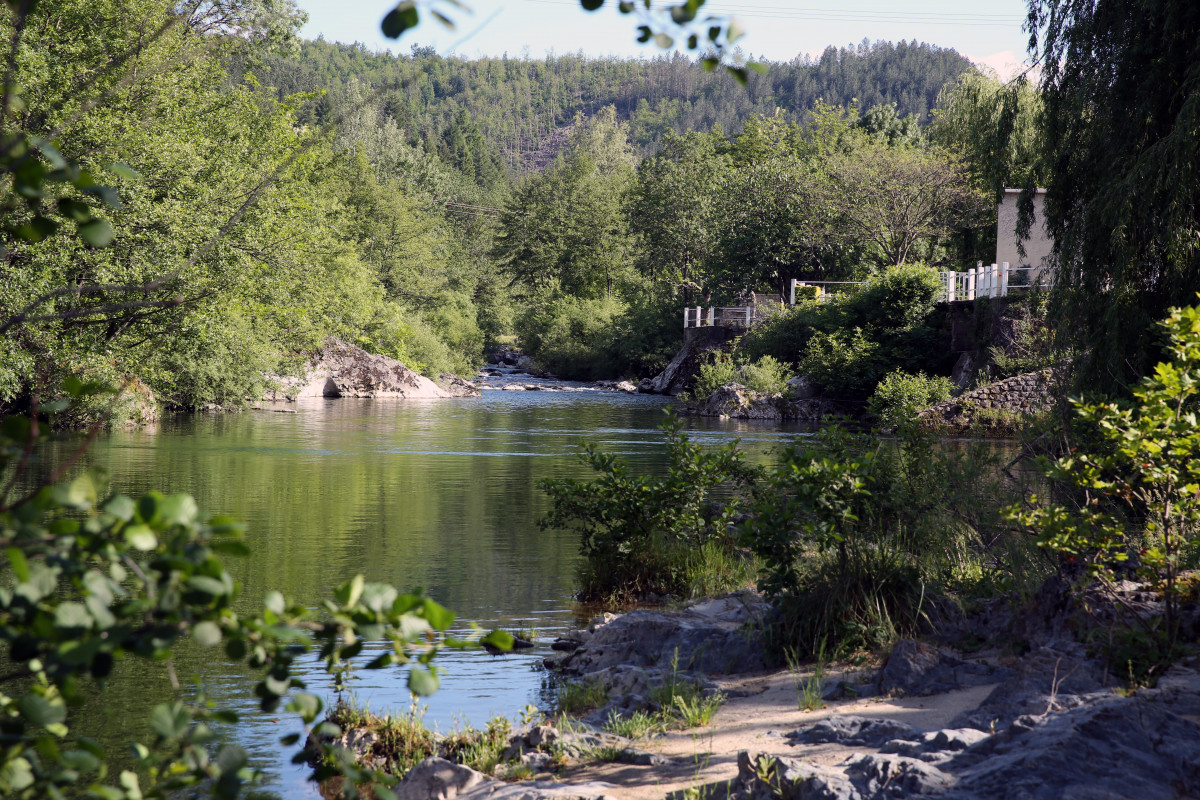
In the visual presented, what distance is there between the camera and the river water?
700cm

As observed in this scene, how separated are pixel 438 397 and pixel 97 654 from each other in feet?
137

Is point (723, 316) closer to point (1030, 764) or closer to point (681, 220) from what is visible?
point (681, 220)

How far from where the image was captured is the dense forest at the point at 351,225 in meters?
18.0

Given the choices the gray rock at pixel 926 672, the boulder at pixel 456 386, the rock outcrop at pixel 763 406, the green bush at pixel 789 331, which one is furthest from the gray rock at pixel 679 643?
the boulder at pixel 456 386

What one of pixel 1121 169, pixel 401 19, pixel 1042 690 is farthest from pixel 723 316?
pixel 401 19

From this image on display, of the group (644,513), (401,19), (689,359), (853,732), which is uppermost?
(689,359)

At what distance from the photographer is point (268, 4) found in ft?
94.0

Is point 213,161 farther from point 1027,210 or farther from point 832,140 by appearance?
point 832,140

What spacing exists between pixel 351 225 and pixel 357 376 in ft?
33.6

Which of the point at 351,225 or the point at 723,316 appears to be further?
the point at 351,225

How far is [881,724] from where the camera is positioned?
16.9 ft

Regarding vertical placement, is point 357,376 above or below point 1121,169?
below

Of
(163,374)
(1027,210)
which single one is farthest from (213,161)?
(1027,210)

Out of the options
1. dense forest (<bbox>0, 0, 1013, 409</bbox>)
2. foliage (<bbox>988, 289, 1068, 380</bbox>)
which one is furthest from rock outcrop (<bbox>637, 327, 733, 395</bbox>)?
foliage (<bbox>988, 289, 1068, 380</bbox>)
